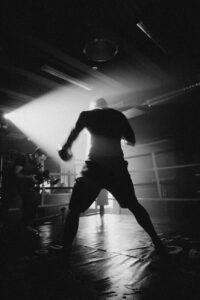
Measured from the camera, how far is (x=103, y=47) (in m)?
3.64

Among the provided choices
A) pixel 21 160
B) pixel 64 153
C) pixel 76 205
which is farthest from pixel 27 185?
pixel 76 205

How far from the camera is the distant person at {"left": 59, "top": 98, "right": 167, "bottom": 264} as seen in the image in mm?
1642

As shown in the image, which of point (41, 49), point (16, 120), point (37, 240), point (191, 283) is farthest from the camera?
point (16, 120)

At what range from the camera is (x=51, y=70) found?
189 inches

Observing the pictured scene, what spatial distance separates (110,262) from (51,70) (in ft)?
14.1

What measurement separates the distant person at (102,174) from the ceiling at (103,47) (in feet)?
6.99

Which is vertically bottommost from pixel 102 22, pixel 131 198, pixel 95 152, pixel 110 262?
pixel 110 262

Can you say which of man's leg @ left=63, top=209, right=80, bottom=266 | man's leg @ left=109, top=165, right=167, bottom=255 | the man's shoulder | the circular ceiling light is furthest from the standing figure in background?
the circular ceiling light

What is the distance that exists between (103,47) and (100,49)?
0.07 m

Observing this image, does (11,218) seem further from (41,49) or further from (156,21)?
(156,21)

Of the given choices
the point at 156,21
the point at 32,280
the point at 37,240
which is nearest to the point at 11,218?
the point at 37,240

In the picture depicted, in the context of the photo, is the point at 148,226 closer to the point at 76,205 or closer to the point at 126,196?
the point at 126,196

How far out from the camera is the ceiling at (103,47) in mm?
3139

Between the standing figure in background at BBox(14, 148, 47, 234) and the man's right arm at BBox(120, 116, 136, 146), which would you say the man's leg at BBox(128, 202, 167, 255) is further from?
the standing figure in background at BBox(14, 148, 47, 234)
